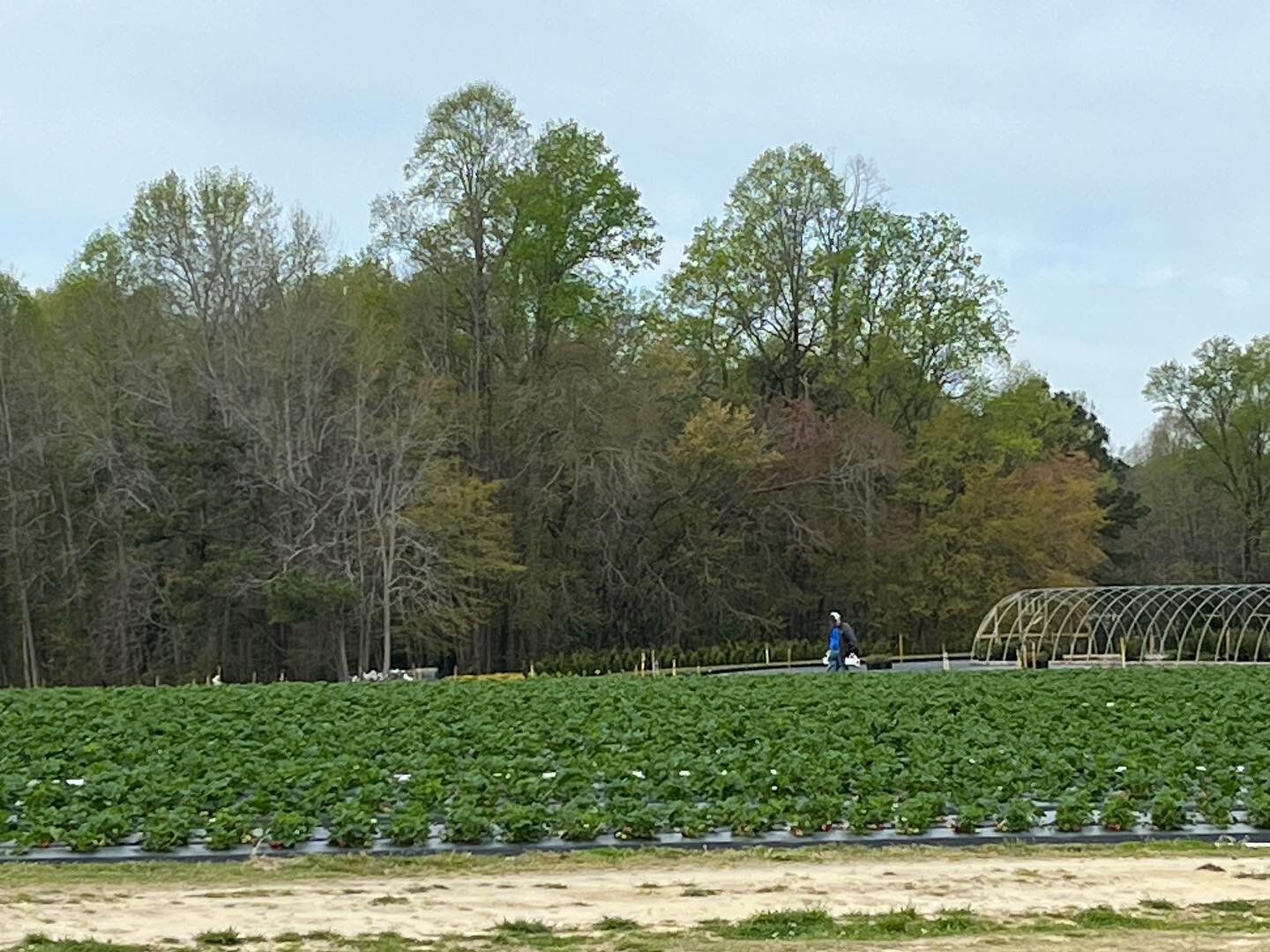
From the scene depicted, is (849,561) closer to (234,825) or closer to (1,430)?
(1,430)

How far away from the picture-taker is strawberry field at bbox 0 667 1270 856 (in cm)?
1314

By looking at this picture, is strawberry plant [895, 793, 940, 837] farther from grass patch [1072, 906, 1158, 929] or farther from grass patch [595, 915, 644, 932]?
grass patch [595, 915, 644, 932]

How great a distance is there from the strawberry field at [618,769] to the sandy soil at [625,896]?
3.96 ft

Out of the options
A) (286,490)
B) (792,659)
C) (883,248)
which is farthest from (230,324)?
(883,248)

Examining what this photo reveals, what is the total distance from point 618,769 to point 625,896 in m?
4.98

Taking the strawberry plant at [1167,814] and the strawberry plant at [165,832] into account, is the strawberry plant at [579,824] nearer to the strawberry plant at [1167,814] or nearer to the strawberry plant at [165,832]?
the strawberry plant at [165,832]

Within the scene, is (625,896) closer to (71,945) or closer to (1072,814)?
(71,945)

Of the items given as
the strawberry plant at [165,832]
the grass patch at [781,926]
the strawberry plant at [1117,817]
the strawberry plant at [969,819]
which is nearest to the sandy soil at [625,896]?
the grass patch at [781,926]

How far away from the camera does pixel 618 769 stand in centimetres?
1567

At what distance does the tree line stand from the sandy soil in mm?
30583

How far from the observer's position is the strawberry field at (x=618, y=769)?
43.1 feet

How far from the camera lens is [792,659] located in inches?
1889

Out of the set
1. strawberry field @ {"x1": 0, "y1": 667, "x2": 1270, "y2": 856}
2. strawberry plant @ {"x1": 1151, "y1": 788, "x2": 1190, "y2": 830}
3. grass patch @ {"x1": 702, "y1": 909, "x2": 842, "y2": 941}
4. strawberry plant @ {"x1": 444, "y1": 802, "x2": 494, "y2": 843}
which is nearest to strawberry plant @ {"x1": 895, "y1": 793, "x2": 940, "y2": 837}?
strawberry field @ {"x1": 0, "y1": 667, "x2": 1270, "y2": 856}

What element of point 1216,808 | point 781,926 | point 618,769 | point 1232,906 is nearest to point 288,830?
point 618,769
